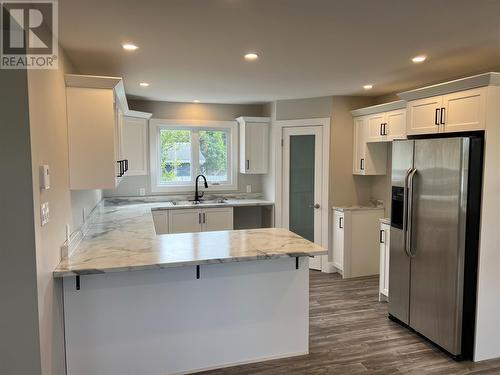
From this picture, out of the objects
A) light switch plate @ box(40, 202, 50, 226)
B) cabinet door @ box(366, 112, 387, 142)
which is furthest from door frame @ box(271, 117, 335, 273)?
light switch plate @ box(40, 202, 50, 226)

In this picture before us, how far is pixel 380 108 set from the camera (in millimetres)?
4414

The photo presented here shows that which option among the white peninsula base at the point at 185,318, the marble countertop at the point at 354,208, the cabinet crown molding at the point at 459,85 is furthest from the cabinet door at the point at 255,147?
the white peninsula base at the point at 185,318

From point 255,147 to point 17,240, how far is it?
418 centimetres

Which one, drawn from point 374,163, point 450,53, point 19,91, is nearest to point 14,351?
point 19,91

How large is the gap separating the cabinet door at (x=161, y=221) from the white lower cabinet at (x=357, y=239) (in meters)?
2.38

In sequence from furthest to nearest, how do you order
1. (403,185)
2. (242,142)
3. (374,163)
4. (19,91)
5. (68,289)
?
(242,142) → (374,163) → (403,185) → (68,289) → (19,91)

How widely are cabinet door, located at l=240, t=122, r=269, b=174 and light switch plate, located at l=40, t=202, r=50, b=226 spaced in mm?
3795

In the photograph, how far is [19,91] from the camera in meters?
1.79

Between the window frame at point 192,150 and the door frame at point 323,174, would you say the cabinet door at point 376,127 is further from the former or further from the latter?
the window frame at point 192,150

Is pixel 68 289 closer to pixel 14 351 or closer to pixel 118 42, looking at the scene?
pixel 14 351

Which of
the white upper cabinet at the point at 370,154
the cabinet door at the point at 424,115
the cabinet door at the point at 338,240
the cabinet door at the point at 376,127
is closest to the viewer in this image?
the cabinet door at the point at 424,115

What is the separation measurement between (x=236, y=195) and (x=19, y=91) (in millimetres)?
4429

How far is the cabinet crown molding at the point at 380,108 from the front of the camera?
4.09 m

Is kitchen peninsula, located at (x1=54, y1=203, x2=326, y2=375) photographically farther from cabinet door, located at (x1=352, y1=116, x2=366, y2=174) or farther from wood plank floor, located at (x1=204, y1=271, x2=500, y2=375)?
cabinet door, located at (x1=352, y1=116, x2=366, y2=174)
